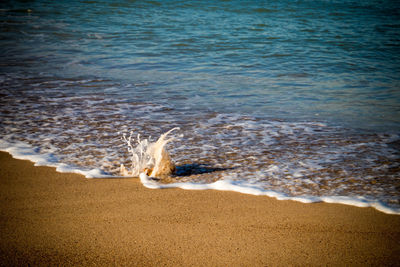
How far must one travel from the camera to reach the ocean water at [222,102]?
3.69 metres

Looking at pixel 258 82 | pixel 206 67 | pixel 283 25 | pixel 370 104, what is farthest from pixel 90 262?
pixel 283 25

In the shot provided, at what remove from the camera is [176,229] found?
2.66 m

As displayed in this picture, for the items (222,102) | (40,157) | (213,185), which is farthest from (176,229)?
(222,102)

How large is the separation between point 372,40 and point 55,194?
1181cm

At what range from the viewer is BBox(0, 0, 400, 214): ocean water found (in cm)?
369

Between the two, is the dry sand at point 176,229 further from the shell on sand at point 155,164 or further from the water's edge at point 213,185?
the shell on sand at point 155,164

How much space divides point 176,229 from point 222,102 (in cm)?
382

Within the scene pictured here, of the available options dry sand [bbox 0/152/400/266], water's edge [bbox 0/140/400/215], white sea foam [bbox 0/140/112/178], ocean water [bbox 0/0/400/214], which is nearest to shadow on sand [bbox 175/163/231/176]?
ocean water [bbox 0/0/400/214]

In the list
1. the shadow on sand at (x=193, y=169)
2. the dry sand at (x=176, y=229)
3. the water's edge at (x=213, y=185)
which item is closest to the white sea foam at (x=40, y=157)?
the water's edge at (x=213, y=185)

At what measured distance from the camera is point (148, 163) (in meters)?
3.60

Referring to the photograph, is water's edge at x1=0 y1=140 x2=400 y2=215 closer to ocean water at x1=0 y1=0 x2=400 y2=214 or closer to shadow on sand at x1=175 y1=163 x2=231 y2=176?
ocean water at x1=0 y1=0 x2=400 y2=214

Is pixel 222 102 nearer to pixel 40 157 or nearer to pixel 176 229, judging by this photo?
pixel 40 157

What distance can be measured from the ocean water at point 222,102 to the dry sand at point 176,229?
28 centimetres

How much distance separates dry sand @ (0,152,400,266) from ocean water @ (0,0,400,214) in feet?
0.92
